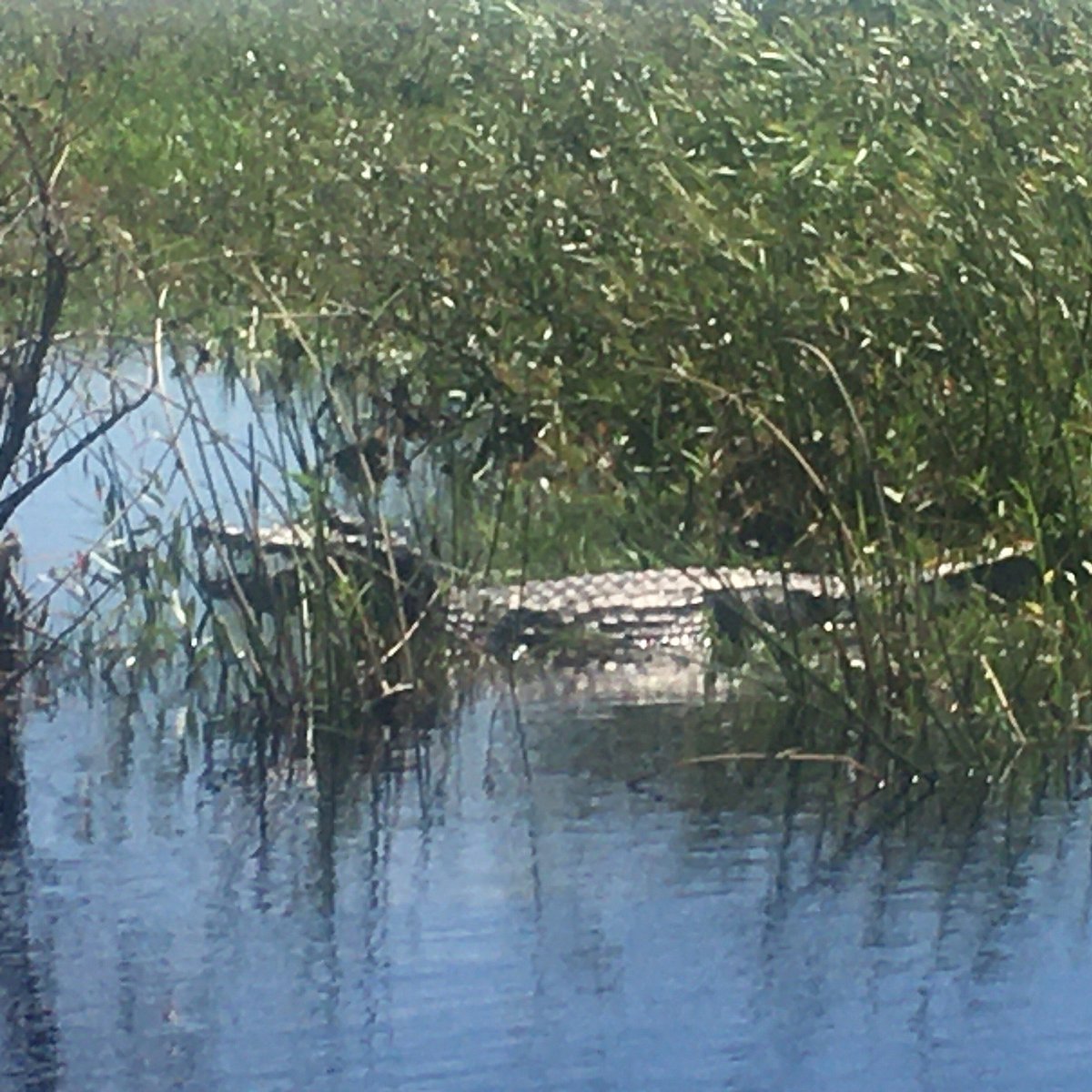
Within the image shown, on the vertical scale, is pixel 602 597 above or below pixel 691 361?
below

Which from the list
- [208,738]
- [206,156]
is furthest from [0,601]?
[206,156]

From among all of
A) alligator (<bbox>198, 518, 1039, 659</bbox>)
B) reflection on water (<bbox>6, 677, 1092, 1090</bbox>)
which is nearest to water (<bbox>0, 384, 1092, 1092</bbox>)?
reflection on water (<bbox>6, 677, 1092, 1090</bbox>)

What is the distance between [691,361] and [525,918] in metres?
3.42

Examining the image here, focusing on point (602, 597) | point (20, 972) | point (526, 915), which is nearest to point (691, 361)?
point (602, 597)

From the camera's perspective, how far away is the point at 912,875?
5.90m

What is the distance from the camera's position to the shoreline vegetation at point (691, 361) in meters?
6.97

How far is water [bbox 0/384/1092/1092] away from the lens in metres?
4.94

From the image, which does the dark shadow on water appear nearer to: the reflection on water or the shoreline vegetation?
the reflection on water

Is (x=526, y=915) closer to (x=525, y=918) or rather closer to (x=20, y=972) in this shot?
(x=525, y=918)

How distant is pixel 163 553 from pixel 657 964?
3308mm

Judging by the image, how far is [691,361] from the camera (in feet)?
28.9

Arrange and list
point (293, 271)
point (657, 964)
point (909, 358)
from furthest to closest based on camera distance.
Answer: point (293, 271), point (909, 358), point (657, 964)

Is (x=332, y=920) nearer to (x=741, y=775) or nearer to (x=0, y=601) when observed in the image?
(x=741, y=775)

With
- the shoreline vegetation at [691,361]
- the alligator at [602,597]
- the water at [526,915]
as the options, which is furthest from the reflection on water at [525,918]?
the alligator at [602,597]
